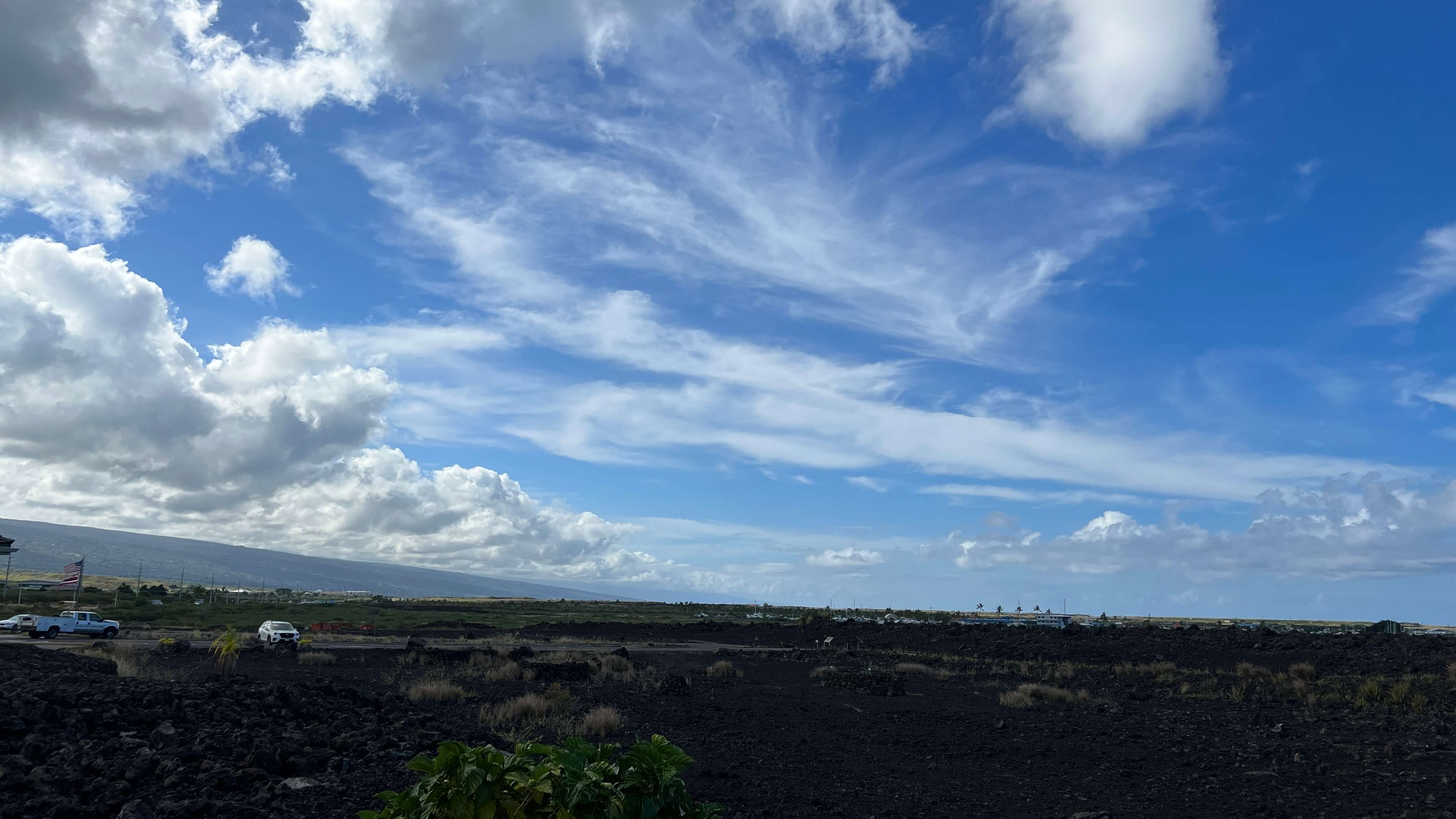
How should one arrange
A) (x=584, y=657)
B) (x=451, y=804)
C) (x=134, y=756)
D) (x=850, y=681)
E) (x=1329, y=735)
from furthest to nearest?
(x=584, y=657) → (x=850, y=681) → (x=1329, y=735) → (x=134, y=756) → (x=451, y=804)

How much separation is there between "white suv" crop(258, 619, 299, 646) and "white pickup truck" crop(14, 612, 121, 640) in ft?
27.9

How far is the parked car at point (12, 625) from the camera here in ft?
143

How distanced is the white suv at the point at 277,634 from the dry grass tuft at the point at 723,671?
68.7 ft

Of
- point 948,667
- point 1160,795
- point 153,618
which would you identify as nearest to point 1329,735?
point 1160,795

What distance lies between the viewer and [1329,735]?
63.5 ft

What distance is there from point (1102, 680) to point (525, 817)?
33.6 m

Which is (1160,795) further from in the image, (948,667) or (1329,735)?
(948,667)

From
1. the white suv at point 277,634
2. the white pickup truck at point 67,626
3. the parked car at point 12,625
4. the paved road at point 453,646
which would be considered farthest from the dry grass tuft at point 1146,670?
the parked car at point 12,625

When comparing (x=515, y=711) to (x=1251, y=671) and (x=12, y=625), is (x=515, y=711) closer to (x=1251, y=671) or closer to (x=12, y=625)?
(x=1251, y=671)

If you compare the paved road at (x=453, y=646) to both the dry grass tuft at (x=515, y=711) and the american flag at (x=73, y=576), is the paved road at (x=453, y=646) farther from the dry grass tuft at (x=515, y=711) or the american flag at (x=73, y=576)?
the dry grass tuft at (x=515, y=711)

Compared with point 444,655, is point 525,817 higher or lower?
higher

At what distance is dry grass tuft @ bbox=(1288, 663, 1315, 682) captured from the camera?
32.4m

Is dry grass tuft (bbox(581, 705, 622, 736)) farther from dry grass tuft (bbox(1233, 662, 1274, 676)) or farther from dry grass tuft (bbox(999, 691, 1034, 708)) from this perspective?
dry grass tuft (bbox(1233, 662, 1274, 676))

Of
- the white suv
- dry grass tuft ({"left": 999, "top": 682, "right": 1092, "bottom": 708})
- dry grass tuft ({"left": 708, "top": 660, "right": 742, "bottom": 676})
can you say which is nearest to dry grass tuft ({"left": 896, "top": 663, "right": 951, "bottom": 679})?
dry grass tuft ({"left": 999, "top": 682, "right": 1092, "bottom": 708})
